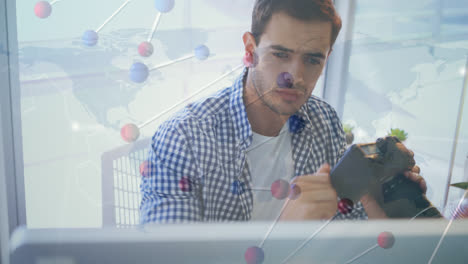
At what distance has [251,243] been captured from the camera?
26.3 inches

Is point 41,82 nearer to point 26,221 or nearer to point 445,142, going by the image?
point 26,221

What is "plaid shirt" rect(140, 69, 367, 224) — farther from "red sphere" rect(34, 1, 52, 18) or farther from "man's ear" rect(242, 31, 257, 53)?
"red sphere" rect(34, 1, 52, 18)

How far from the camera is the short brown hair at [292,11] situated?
1.98 ft

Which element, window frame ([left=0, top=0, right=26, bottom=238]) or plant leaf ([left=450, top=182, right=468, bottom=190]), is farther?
plant leaf ([left=450, top=182, right=468, bottom=190])

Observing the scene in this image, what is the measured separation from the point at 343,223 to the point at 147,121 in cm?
42

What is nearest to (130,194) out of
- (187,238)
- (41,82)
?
(187,238)

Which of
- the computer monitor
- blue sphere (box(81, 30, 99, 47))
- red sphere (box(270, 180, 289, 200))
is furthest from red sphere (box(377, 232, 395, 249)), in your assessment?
blue sphere (box(81, 30, 99, 47))

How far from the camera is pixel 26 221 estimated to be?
25.9 inches

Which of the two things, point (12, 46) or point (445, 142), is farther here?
point (445, 142)

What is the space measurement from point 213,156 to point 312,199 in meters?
0.20

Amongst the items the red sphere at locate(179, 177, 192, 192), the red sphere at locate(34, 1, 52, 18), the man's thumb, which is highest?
the red sphere at locate(34, 1, 52, 18)

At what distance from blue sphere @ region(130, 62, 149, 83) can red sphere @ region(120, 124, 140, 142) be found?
3.2 inches

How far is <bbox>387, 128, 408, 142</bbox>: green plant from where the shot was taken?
684 mm
